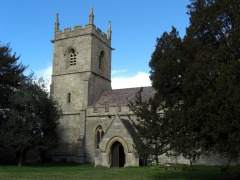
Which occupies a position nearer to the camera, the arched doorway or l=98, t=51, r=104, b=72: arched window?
the arched doorway

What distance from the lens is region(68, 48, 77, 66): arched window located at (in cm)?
4343

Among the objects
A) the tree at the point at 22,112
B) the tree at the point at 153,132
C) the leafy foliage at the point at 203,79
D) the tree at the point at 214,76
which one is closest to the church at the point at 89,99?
the tree at the point at 22,112

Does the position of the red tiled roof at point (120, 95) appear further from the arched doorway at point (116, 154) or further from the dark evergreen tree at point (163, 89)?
the dark evergreen tree at point (163, 89)

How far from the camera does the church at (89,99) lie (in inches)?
1385

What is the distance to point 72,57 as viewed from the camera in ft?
144

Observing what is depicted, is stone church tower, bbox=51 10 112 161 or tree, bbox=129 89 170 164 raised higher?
stone church tower, bbox=51 10 112 161

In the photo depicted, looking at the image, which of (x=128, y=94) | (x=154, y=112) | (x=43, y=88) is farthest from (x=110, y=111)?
(x=154, y=112)

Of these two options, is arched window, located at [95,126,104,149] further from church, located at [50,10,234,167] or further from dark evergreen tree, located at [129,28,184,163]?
dark evergreen tree, located at [129,28,184,163]

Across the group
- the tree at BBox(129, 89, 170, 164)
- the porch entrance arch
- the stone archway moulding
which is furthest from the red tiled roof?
the tree at BBox(129, 89, 170, 164)

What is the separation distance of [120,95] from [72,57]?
711cm

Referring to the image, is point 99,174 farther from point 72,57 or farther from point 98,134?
point 72,57

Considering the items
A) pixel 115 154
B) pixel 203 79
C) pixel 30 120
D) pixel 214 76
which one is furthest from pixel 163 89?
pixel 115 154

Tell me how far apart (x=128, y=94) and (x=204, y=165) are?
37.2 ft

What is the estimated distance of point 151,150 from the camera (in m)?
17.9
